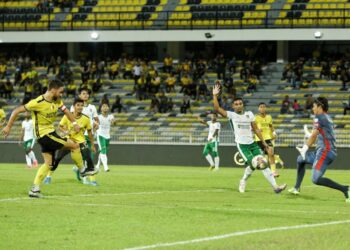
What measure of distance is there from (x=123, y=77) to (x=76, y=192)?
→ 117 ft

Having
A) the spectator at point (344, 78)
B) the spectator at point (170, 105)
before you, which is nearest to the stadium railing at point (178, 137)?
the spectator at point (170, 105)

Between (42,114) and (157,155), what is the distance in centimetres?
2498

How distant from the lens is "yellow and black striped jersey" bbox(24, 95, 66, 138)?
59.4ft

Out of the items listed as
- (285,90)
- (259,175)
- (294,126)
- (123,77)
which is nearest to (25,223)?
(259,175)

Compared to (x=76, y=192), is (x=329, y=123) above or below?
above

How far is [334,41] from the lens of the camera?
54562 millimetres

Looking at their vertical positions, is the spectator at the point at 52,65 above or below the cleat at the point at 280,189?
above

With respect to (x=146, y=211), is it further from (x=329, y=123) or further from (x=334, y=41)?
(x=334, y=41)

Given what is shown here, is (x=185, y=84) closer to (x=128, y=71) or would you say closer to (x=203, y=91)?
(x=203, y=91)

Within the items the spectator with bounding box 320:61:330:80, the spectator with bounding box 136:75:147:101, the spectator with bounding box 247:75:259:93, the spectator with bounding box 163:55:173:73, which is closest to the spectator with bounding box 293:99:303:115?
the spectator with bounding box 247:75:259:93

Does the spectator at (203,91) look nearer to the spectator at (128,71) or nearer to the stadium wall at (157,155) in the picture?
the spectator at (128,71)

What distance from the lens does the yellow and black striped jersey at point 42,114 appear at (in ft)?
59.4

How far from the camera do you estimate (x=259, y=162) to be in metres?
20.6

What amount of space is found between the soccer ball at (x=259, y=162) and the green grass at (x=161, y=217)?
0.58 m
